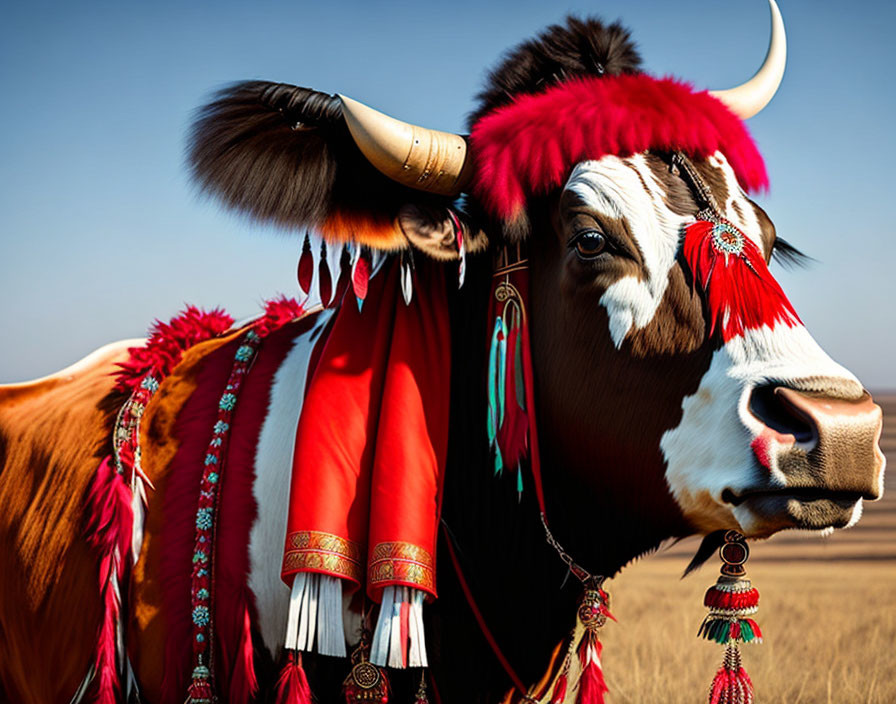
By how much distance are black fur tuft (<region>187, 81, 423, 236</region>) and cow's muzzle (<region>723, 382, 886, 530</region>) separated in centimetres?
120

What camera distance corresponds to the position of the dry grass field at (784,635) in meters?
5.68

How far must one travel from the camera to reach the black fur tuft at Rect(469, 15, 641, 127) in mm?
2730

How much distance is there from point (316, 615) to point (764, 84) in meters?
2.23

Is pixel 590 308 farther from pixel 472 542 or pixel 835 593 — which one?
pixel 835 593

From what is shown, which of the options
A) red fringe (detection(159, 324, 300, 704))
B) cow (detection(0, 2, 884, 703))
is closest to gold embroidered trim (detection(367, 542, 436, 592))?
cow (detection(0, 2, 884, 703))

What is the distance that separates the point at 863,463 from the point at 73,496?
2358 mm

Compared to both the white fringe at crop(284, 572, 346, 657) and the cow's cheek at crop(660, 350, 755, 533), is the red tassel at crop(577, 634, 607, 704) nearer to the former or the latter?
the cow's cheek at crop(660, 350, 755, 533)

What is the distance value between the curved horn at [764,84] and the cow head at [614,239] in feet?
0.05

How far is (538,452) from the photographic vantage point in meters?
2.39

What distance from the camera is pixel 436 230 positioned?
2477mm

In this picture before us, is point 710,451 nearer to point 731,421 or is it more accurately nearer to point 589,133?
point 731,421

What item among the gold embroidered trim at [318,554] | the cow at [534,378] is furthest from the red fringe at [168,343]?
the gold embroidered trim at [318,554]

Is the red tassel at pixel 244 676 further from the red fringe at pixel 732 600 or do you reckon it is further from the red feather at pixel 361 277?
the red fringe at pixel 732 600

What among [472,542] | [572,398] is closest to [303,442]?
[472,542]
